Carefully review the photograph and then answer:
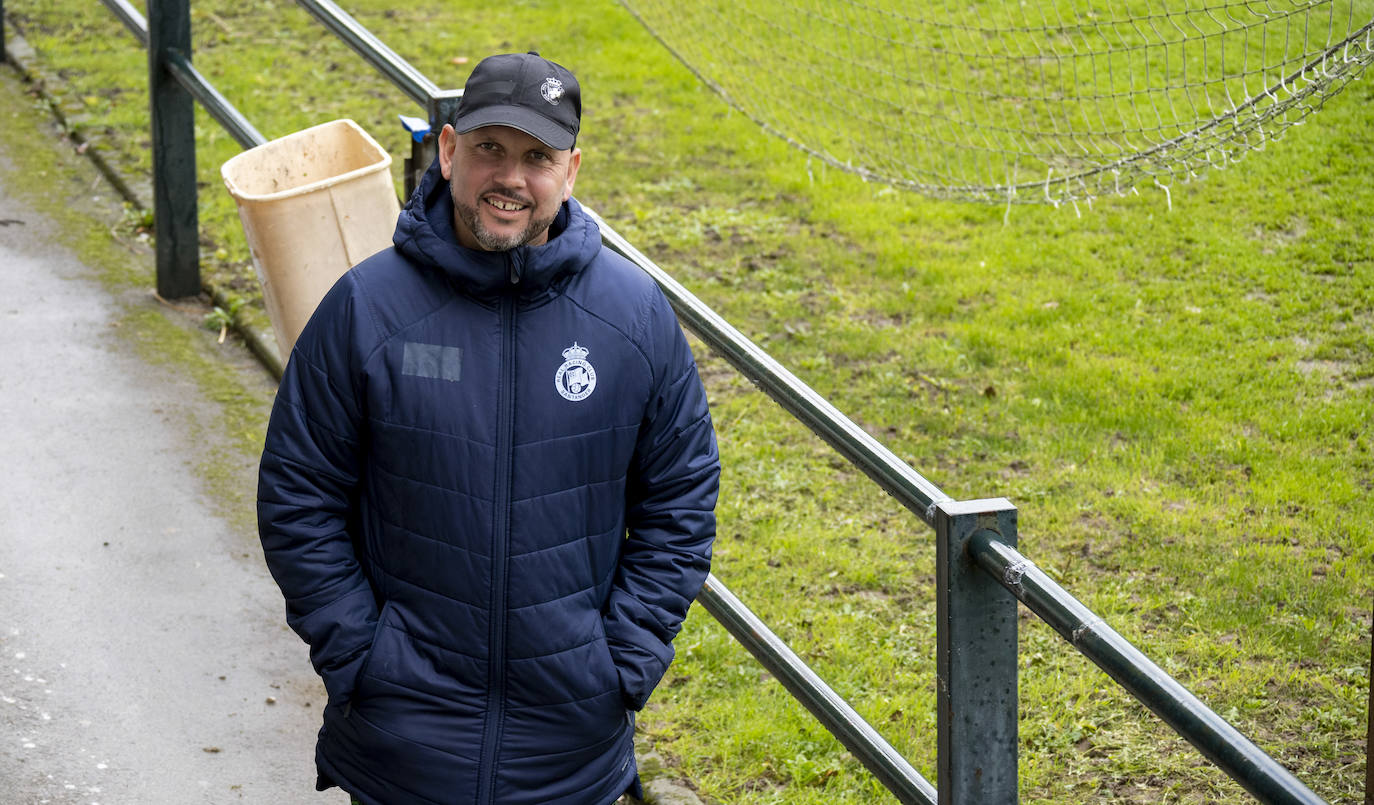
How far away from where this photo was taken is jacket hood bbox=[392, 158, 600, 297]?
2207 millimetres

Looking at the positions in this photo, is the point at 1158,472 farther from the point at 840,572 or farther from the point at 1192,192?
the point at 1192,192

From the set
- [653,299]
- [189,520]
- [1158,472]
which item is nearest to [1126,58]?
[1158,472]

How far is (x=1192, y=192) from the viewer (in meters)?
7.16

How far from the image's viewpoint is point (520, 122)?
2.23 m

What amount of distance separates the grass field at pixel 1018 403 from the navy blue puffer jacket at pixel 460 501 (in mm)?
1256

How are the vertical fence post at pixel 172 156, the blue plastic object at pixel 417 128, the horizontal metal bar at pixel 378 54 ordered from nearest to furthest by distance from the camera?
the blue plastic object at pixel 417 128 < the horizontal metal bar at pixel 378 54 < the vertical fence post at pixel 172 156

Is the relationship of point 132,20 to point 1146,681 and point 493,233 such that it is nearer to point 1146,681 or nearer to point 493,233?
point 493,233

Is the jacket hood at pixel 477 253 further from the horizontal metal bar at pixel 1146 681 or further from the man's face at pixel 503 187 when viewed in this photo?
the horizontal metal bar at pixel 1146 681

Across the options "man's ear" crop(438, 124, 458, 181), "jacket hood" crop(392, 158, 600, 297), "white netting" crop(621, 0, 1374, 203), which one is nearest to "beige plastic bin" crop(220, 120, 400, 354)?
"man's ear" crop(438, 124, 458, 181)

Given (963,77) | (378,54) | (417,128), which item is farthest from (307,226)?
(963,77)

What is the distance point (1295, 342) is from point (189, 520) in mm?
4113

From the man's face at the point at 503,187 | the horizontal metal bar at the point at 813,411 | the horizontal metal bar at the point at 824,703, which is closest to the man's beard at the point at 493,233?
the man's face at the point at 503,187

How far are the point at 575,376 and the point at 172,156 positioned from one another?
11.8ft

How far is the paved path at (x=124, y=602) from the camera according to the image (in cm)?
327
